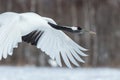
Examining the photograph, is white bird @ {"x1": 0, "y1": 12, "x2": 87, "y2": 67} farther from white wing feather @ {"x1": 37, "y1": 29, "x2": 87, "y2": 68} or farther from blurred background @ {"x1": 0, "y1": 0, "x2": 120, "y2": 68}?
blurred background @ {"x1": 0, "y1": 0, "x2": 120, "y2": 68}

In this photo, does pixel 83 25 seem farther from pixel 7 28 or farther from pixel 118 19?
pixel 7 28

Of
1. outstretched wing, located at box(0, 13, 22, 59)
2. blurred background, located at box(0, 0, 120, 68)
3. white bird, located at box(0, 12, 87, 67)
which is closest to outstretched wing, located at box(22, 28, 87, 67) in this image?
white bird, located at box(0, 12, 87, 67)

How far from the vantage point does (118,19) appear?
13.8 metres

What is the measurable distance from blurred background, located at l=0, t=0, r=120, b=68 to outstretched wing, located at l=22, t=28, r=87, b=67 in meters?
6.09

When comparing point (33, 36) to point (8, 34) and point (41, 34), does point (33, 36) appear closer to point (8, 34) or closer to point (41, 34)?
point (41, 34)

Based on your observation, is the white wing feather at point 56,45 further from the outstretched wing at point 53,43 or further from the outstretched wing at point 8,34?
the outstretched wing at point 8,34

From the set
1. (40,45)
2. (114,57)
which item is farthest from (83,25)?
(40,45)

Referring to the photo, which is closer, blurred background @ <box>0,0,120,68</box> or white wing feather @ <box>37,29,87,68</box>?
white wing feather @ <box>37,29,87,68</box>

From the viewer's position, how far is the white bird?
5.99 m

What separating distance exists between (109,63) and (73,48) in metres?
6.67

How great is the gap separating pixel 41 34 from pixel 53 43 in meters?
0.18

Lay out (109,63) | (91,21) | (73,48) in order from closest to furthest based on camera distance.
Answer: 1. (73,48)
2. (109,63)
3. (91,21)

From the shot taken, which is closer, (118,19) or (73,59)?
(73,59)

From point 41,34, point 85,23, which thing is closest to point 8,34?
point 41,34
